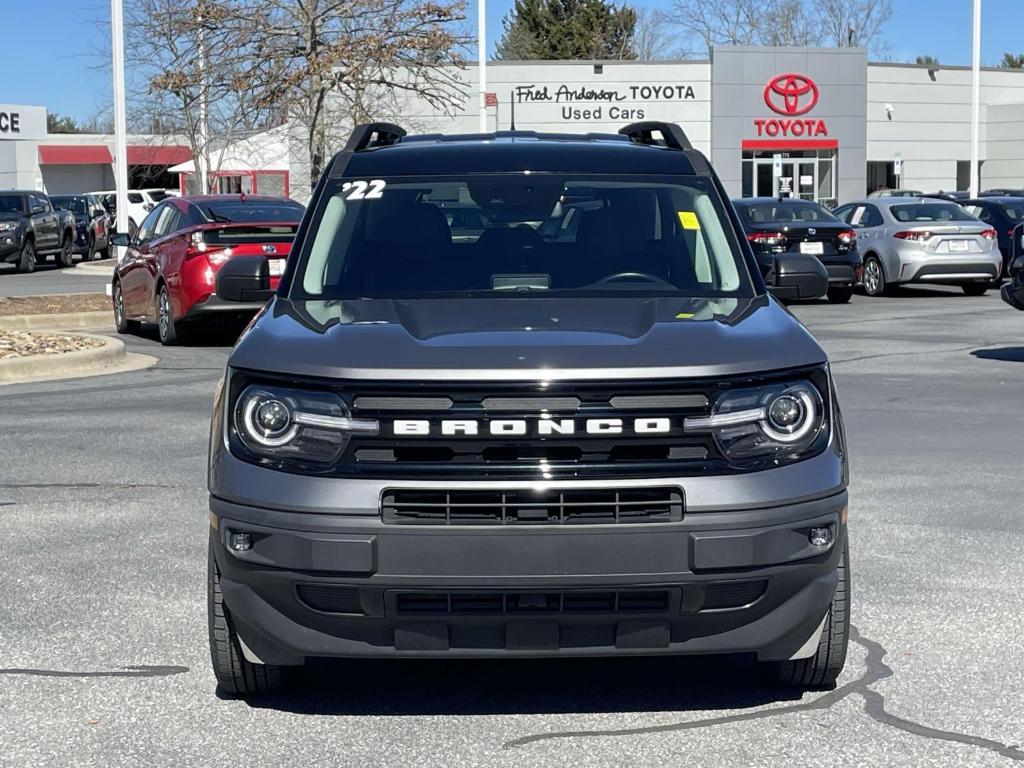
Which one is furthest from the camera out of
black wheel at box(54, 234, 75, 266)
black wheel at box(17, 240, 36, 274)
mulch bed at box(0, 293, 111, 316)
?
black wheel at box(54, 234, 75, 266)

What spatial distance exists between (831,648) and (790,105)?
184 ft

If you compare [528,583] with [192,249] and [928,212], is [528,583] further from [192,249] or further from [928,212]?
[928,212]

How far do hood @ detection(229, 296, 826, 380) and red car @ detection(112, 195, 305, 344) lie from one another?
10715mm

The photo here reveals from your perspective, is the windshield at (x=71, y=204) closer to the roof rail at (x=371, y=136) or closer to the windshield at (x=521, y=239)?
the roof rail at (x=371, y=136)

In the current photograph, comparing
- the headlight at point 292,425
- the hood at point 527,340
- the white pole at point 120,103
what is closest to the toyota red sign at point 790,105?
the white pole at point 120,103

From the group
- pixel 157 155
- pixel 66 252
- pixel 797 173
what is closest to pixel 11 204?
pixel 66 252

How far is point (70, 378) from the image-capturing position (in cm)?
1434

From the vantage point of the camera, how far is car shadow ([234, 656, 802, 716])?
5.03 meters

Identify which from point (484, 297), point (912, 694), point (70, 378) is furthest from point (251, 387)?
point (70, 378)

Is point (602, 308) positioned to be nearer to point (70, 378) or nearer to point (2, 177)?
point (70, 378)

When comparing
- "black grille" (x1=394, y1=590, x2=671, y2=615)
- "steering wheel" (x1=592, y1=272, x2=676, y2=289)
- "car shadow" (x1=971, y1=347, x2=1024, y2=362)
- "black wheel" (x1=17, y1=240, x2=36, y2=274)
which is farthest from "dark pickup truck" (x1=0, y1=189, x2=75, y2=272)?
"black grille" (x1=394, y1=590, x2=671, y2=615)

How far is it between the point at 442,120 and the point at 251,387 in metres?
52.7

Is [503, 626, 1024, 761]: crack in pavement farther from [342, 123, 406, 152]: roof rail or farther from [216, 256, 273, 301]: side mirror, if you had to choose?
[342, 123, 406, 152]: roof rail

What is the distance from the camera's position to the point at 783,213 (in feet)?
80.4
